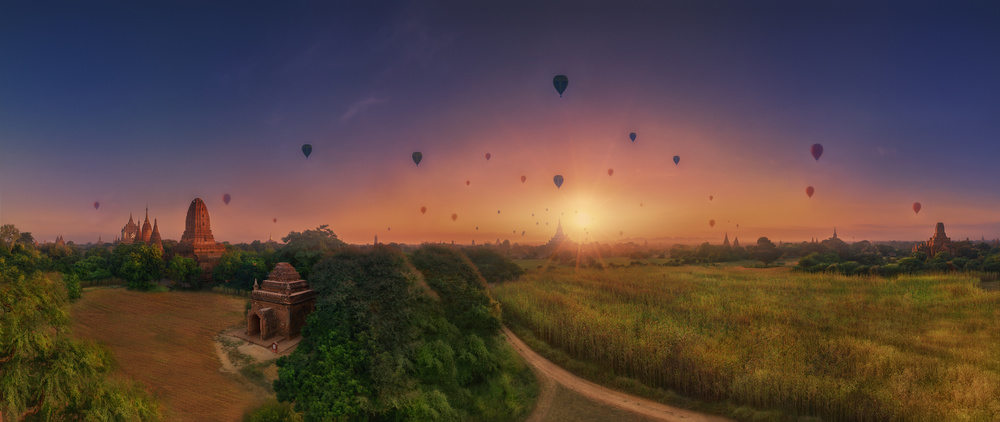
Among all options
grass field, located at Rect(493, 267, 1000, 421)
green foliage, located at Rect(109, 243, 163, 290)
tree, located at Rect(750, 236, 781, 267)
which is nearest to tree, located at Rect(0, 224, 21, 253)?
green foliage, located at Rect(109, 243, 163, 290)

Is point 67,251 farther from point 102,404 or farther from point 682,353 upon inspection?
point 682,353

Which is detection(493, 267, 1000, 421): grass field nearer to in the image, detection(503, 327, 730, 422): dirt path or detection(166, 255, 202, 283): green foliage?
detection(503, 327, 730, 422): dirt path

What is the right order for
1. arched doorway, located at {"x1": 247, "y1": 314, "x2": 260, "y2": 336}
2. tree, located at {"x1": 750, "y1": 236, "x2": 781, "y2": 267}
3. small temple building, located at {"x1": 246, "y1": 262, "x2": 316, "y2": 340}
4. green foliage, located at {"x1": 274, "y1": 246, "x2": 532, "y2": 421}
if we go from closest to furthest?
green foliage, located at {"x1": 274, "y1": 246, "x2": 532, "y2": 421}, small temple building, located at {"x1": 246, "y1": 262, "x2": 316, "y2": 340}, arched doorway, located at {"x1": 247, "y1": 314, "x2": 260, "y2": 336}, tree, located at {"x1": 750, "y1": 236, "x2": 781, "y2": 267}

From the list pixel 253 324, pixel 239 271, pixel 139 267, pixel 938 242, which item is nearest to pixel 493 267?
pixel 239 271

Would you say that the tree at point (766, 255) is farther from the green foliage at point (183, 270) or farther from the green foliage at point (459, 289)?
the green foliage at point (183, 270)

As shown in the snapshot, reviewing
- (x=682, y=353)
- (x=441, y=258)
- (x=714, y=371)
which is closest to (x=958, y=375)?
(x=714, y=371)

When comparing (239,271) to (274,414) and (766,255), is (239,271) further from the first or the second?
(766,255)

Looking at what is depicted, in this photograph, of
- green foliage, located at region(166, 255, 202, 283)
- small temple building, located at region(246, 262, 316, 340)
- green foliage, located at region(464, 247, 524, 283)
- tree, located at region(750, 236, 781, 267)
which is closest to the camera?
small temple building, located at region(246, 262, 316, 340)
